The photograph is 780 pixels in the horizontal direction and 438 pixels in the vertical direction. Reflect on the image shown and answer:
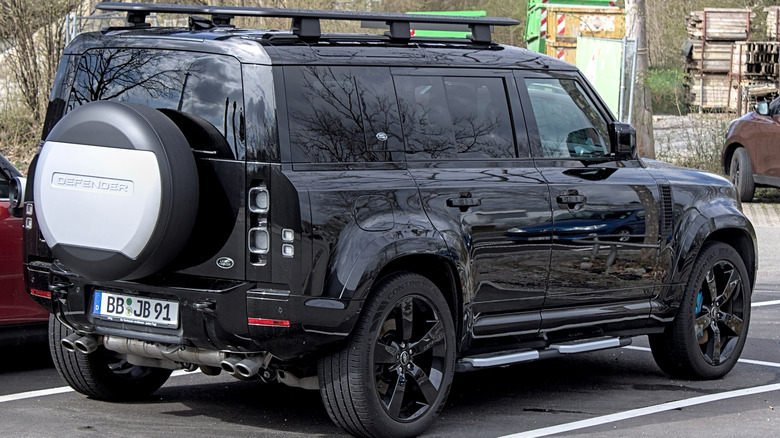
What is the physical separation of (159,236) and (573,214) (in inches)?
95.7

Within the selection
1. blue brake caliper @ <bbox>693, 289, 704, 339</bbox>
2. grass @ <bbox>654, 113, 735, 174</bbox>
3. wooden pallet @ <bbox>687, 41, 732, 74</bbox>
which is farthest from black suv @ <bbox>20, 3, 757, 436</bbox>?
wooden pallet @ <bbox>687, 41, 732, 74</bbox>

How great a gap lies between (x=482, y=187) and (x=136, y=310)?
183 centimetres

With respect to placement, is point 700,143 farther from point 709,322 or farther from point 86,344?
point 86,344

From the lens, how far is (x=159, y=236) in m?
5.54

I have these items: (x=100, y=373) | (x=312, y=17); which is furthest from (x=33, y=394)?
(x=312, y=17)

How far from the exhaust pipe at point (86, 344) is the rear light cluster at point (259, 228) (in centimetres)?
114

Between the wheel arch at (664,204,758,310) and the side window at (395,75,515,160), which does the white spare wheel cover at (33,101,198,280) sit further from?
the wheel arch at (664,204,758,310)

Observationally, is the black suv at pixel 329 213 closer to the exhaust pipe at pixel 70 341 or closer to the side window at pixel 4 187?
the exhaust pipe at pixel 70 341

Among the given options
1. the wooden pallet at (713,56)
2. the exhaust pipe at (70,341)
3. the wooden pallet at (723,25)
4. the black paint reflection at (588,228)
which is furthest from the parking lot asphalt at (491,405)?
the wooden pallet at (713,56)

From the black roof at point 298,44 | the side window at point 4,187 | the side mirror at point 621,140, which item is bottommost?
the side window at point 4,187

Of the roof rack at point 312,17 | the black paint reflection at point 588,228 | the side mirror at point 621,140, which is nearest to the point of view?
the roof rack at point 312,17

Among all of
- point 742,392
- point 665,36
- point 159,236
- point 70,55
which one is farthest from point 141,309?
point 665,36

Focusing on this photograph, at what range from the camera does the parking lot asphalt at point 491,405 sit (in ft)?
21.1

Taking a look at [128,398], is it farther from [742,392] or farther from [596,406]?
[742,392]
